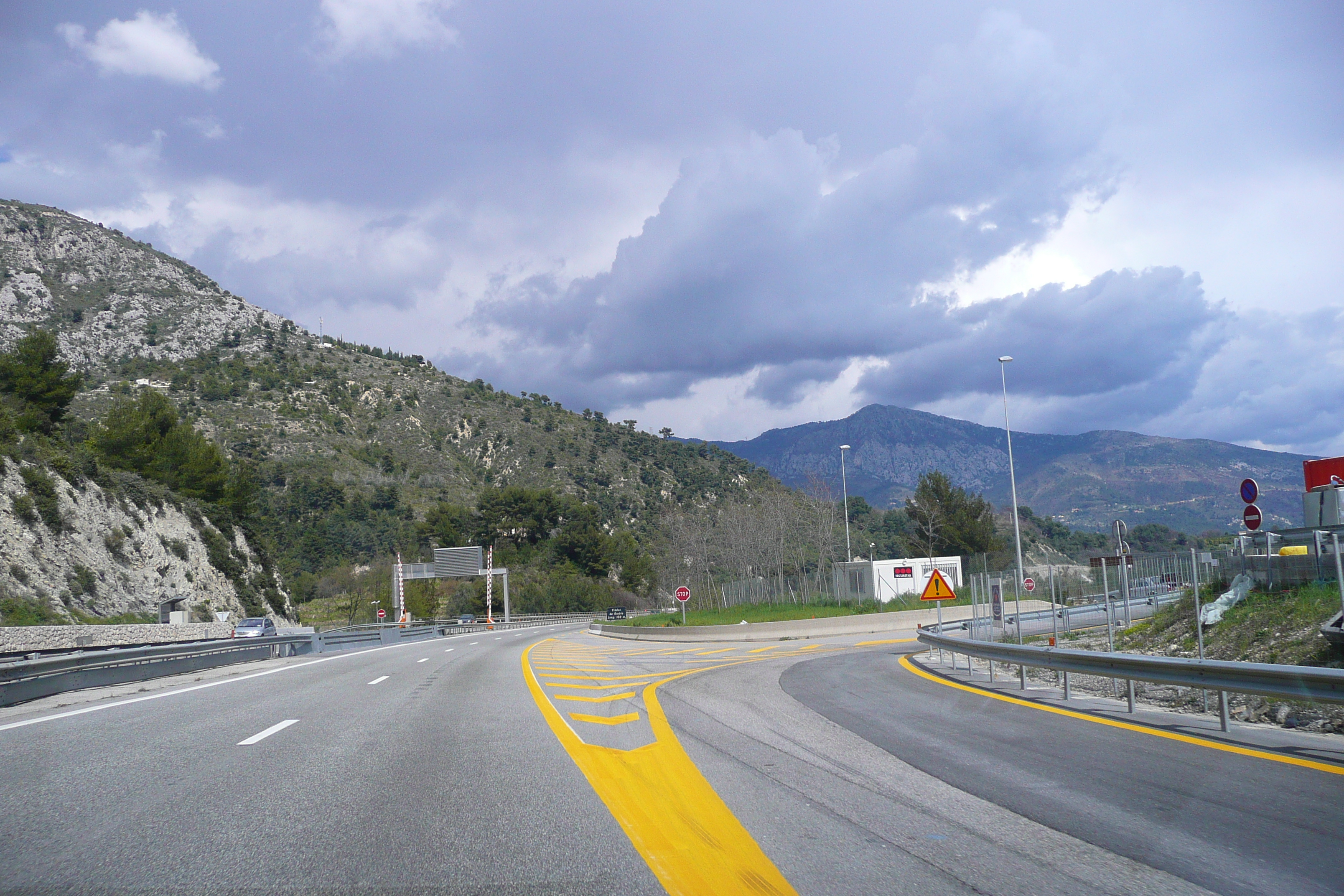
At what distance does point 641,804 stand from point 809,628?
34803 mm

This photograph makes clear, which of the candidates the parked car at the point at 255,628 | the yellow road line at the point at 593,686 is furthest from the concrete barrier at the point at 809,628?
the yellow road line at the point at 593,686

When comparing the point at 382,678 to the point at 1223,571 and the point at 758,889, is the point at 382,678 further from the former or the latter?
the point at 1223,571

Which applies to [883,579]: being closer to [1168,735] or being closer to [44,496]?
[1168,735]

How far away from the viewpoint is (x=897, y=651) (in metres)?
26.1

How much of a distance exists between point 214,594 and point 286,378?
75.3m

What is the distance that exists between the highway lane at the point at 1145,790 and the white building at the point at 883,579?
124ft

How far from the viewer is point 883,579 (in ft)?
163

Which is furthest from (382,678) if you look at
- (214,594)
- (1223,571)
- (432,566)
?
(432,566)

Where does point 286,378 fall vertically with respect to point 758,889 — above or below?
above

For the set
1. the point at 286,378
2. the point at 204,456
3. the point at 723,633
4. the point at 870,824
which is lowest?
the point at 723,633

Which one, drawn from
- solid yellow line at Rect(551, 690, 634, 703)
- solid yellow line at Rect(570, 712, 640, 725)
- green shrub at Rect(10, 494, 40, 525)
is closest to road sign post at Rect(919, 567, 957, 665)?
solid yellow line at Rect(551, 690, 634, 703)

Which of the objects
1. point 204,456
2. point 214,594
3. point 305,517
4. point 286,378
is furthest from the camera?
point 286,378

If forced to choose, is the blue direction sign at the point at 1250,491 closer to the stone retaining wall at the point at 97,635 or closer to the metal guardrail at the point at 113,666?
the metal guardrail at the point at 113,666

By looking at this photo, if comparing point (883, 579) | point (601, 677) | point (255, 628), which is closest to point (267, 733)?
point (601, 677)
